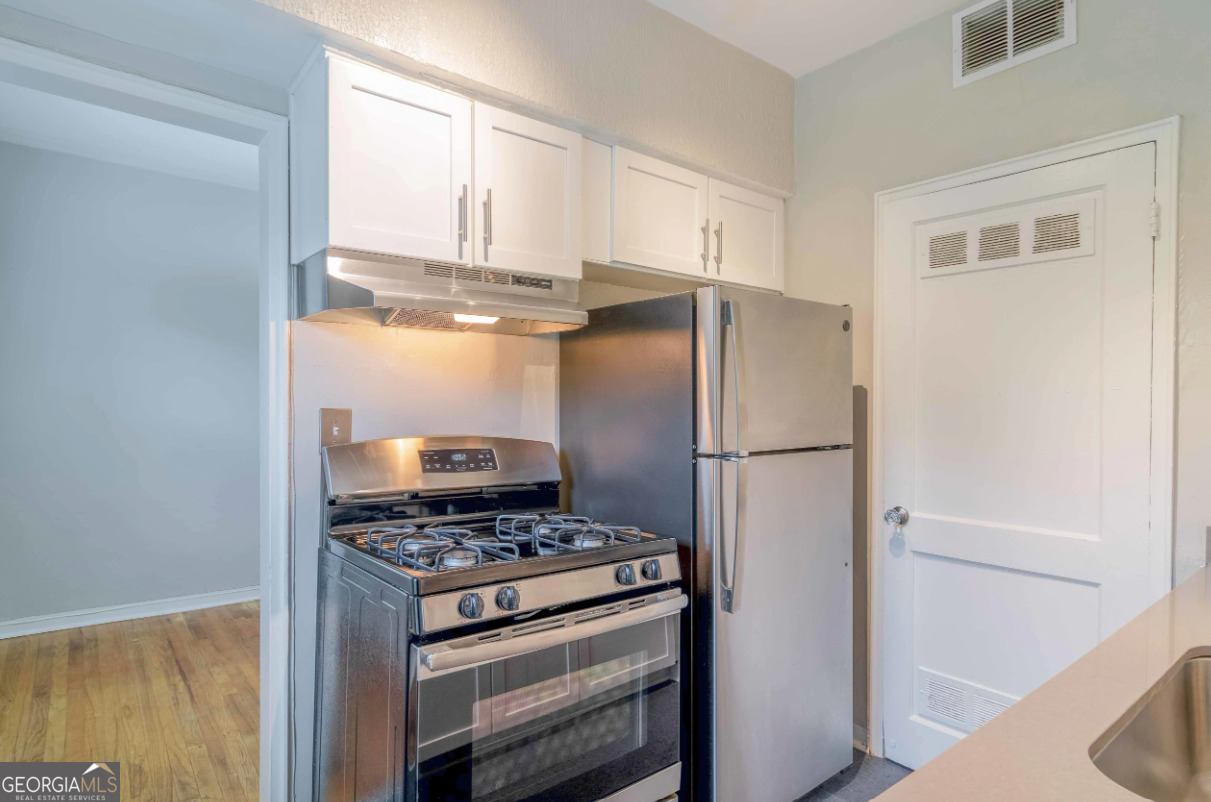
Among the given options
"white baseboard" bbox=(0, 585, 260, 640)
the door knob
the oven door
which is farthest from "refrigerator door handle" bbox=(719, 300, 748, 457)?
"white baseboard" bbox=(0, 585, 260, 640)

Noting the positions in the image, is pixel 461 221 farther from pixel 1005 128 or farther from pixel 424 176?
pixel 1005 128

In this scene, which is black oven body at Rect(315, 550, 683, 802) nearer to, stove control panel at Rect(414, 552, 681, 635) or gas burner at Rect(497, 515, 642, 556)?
stove control panel at Rect(414, 552, 681, 635)

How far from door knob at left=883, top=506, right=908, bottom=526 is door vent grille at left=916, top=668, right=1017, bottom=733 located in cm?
54

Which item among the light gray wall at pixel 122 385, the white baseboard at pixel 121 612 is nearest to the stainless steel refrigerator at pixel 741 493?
the light gray wall at pixel 122 385

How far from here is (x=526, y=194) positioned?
204 cm

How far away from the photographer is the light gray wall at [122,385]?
376 centimetres

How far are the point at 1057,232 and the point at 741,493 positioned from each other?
135 cm

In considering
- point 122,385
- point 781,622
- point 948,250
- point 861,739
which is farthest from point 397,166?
point 122,385

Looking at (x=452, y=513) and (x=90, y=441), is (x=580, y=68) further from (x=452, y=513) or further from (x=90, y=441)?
(x=90, y=441)

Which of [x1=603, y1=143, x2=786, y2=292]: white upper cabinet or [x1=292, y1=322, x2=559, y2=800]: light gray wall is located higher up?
[x1=603, y1=143, x2=786, y2=292]: white upper cabinet

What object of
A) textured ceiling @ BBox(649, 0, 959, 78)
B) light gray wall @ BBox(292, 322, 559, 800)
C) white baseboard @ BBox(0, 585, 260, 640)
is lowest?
white baseboard @ BBox(0, 585, 260, 640)

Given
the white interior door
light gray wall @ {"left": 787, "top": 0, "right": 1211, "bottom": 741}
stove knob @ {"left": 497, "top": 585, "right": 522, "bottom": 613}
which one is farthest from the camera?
the white interior door

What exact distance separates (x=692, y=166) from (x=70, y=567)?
413 centimetres

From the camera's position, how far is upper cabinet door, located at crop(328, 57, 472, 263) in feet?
5.56
